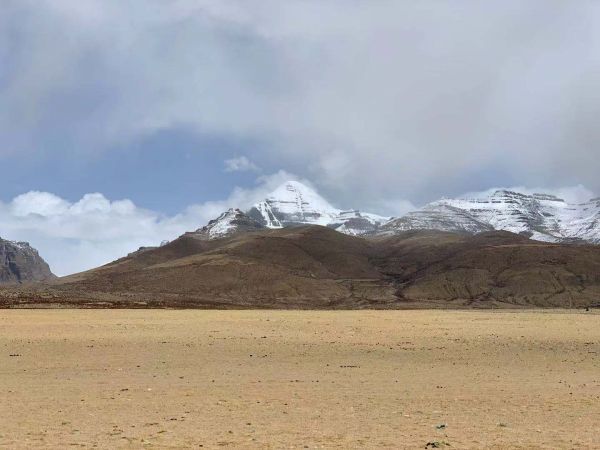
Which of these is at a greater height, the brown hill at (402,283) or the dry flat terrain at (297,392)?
the brown hill at (402,283)

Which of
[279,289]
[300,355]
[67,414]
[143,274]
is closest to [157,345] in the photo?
[300,355]

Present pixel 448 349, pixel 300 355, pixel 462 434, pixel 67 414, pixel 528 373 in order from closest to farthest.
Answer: pixel 462 434
pixel 67 414
pixel 528 373
pixel 300 355
pixel 448 349

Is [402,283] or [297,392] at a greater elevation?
[402,283]

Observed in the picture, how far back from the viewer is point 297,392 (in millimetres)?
17875

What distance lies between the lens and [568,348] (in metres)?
30.3

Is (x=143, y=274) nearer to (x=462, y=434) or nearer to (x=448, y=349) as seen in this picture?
(x=448, y=349)

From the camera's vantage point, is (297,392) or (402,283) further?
(402,283)

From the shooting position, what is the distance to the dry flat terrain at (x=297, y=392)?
475 inches

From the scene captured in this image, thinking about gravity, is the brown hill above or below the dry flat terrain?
above

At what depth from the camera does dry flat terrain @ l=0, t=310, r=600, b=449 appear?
12.1 meters

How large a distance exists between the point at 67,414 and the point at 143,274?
154897 millimetres

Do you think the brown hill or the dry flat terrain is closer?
the dry flat terrain

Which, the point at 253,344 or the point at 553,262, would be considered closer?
the point at 253,344

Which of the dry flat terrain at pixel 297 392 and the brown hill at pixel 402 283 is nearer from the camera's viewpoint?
the dry flat terrain at pixel 297 392
